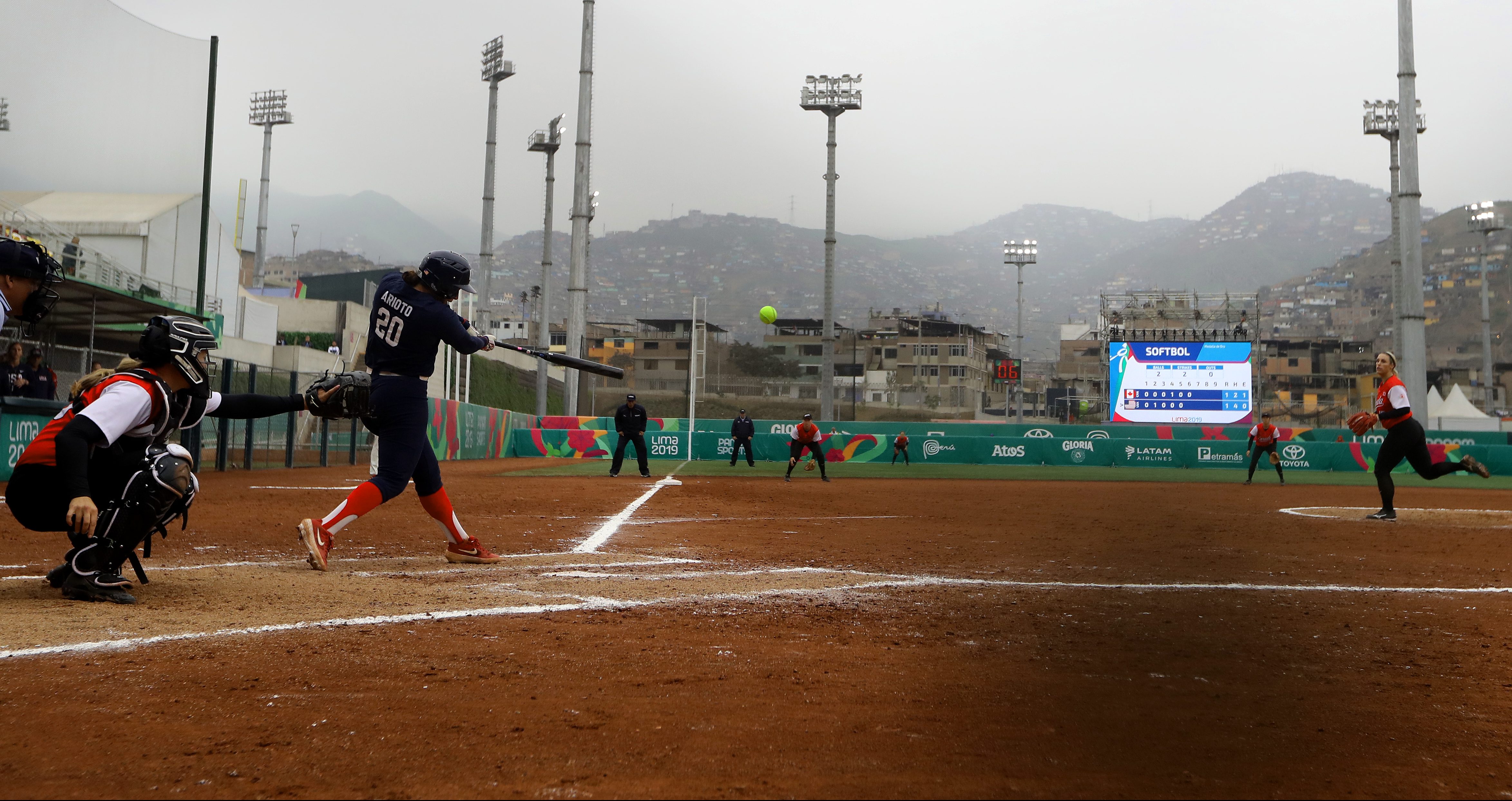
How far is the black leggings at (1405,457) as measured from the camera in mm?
10336

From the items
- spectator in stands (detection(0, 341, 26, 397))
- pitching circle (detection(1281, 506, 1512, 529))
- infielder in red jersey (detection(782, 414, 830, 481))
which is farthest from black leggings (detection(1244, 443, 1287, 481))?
spectator in stands (detection(0, 341, 26, 397))

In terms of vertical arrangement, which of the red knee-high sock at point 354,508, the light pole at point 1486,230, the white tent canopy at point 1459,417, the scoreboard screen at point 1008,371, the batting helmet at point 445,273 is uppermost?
the light pole at point 1486,230

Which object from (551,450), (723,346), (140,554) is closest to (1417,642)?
(140,554)

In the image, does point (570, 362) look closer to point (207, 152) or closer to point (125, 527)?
point (125, 527)

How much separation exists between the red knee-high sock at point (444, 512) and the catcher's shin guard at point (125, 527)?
1620mm

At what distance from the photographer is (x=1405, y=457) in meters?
10.4

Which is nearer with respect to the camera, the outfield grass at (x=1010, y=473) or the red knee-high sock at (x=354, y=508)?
the red knee-high sock at (x=354, y=508)

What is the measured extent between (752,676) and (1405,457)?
32.2ft

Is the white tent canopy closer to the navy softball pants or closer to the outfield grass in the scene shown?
the outfield grass

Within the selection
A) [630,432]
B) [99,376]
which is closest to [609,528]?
[99,376]

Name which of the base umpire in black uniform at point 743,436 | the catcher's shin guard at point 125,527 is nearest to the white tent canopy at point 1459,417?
the base umpire in black uniform at point 743,436

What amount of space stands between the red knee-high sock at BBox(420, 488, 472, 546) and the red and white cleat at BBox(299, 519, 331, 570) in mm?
607

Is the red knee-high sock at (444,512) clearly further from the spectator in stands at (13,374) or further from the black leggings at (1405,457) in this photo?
the spectator in stands at (13,374)

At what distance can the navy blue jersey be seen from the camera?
19.6ft
